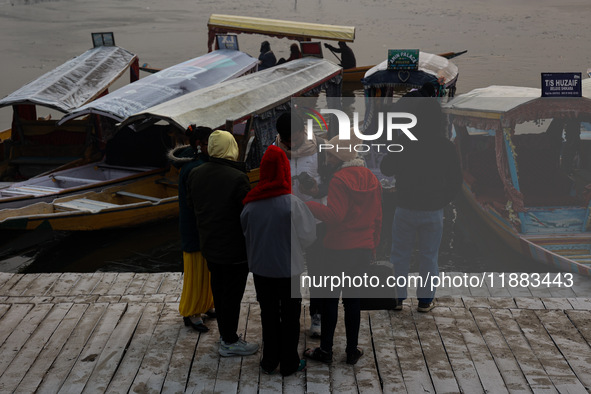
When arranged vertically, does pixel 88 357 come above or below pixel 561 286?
above

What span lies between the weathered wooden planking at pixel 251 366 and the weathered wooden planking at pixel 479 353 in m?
1.47

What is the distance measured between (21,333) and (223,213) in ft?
6.56

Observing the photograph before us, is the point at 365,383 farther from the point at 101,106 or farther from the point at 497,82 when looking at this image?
the point at 497,82

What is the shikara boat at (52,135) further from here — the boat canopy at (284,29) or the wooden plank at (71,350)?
the wooden plank at (71,350)

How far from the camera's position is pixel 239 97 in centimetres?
954

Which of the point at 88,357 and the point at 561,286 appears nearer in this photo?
the point at 88,357

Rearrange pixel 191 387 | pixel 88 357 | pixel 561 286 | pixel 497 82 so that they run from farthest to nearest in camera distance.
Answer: pixel 497 82
pixel 561 286
pixel 88 357
pixel 191 387

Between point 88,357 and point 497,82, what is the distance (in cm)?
1986

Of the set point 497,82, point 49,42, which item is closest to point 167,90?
point 497,82

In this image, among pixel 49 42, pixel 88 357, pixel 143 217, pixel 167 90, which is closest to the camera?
pixel 88 357

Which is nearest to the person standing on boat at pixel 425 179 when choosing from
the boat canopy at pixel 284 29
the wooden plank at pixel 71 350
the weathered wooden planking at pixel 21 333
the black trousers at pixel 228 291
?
the black trousers at pixel 228 291

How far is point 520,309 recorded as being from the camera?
4.91 m

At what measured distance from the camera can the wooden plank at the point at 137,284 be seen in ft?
18.5

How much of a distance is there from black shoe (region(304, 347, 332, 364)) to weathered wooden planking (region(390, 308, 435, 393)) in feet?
1.64
